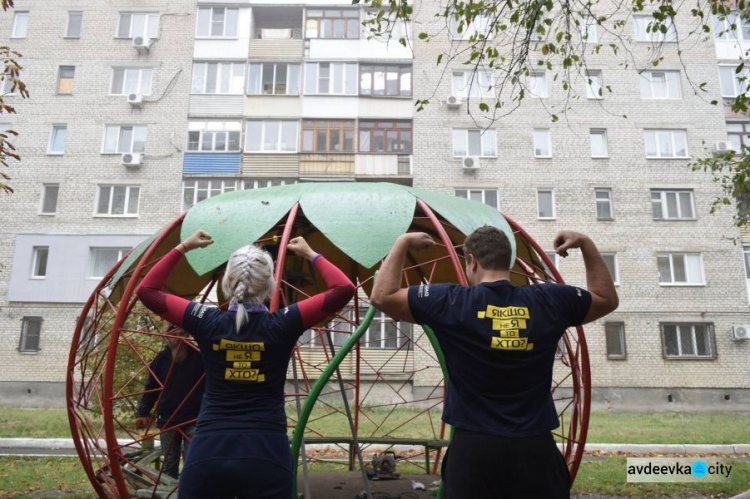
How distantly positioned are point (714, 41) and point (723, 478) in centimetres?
2179

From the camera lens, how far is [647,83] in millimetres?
23875

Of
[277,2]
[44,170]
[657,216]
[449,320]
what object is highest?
[277,2]

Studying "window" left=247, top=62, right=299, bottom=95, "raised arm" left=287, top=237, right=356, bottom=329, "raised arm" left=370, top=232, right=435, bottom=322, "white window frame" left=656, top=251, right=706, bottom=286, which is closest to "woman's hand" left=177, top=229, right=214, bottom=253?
"raised arm" left=287, top=237, right=356, bottom=329

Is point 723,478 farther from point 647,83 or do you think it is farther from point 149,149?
point 149,149

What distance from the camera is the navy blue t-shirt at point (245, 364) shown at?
2.72 metres

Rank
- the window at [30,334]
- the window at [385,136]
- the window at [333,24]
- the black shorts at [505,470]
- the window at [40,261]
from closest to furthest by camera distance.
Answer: the black shorts at [505,470]
the window at [30,334]
the window at [40,261]
the window at [385,136]
the window at [333,24]

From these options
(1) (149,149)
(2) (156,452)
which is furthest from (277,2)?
(2) (156,452)

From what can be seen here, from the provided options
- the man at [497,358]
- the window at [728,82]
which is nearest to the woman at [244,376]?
the man at [497,358]

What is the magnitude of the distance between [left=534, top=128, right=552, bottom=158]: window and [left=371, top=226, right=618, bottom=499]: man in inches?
840

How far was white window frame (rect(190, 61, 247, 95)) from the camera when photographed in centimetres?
2333

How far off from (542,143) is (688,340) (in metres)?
9.39

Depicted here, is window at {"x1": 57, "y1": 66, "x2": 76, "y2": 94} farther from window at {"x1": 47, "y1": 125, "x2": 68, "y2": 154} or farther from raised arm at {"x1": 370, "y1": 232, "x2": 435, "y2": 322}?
raised arm at {"x1": 370, "y1": 232, "x2": 435, "y2": 322}

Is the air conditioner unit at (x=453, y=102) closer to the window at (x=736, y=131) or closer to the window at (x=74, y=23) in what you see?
the window at (x=736, y=131)

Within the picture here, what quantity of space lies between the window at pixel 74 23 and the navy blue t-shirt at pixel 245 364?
1034 inches
